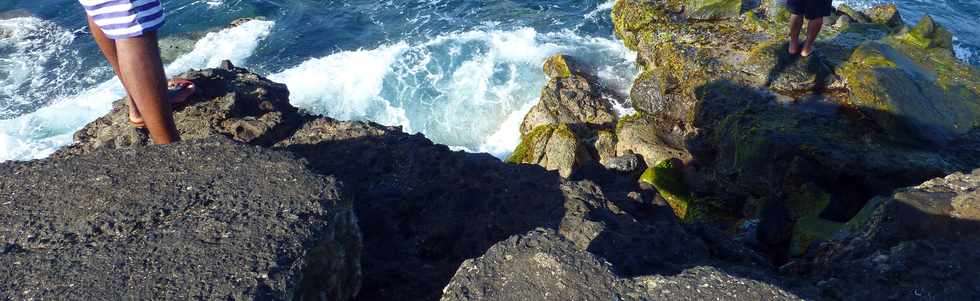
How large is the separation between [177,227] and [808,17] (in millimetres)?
8148

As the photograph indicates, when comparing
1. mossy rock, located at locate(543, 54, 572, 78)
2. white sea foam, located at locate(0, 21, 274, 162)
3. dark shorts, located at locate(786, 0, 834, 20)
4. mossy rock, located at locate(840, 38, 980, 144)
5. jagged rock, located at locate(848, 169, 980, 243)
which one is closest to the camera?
jagged rock, located at locate(848, 169, 980, 243)

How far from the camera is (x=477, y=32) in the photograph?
1563cm

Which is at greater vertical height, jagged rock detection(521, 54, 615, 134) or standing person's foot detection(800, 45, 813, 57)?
standing person's foot detection(800, 45, 813, 57)

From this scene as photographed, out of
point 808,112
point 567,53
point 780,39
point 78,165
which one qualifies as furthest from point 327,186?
point 567,53

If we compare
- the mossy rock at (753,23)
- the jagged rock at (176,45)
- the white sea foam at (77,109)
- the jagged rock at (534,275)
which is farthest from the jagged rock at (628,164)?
the jagged rock at (176,45)

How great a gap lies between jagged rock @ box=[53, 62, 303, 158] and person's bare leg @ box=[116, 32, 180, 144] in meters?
0.45

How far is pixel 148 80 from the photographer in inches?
163

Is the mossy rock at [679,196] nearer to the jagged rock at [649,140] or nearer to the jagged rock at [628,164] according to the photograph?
the jagged rock at [628,164]

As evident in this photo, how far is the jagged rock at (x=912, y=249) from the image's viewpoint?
3.34m

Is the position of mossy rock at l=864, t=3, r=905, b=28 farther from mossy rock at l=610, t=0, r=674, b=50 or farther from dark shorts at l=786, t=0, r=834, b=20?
dark shorts at l=786, t=0, r=834, b=20

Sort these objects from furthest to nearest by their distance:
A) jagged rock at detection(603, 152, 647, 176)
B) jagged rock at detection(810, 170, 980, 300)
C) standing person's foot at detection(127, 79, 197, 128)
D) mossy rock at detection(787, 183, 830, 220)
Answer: jagged rock at detection(603, 152, 647, 176) < mossy rock at detection(787, 183, 830, 220) < standing person's foot at detection(127, 79, 197, 128) < jagged rock at detection(810, 170, 980, 300)

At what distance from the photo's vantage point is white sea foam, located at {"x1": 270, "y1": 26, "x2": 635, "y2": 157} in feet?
41.0

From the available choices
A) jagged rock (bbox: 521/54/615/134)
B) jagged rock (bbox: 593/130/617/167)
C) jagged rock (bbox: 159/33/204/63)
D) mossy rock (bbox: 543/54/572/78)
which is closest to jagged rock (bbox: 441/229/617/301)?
jagged rock (bbox: 593/130/617/167)

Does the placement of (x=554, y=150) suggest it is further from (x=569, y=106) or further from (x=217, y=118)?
(x=217, y=118)
